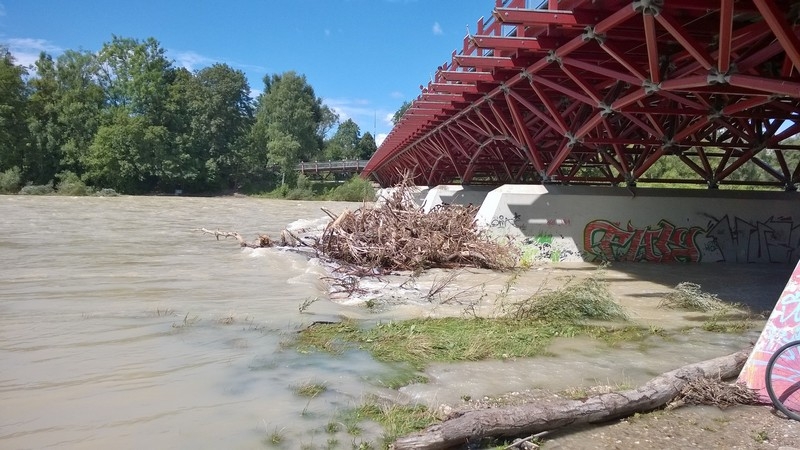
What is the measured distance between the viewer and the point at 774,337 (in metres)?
5.21

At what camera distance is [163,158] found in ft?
231

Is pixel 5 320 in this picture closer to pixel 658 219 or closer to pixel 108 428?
pixel 108 428

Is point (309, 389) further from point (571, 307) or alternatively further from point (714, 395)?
point (571, 307)

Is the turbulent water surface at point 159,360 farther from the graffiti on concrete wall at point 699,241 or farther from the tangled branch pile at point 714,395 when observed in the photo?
the graffiti on concrete wall at point 699,241

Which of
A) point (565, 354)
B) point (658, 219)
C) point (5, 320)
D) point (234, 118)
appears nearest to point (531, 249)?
point (658, 219)

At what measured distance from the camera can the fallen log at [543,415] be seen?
3.95m

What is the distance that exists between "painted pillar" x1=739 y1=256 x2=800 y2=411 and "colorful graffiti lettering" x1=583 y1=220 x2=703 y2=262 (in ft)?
37.1

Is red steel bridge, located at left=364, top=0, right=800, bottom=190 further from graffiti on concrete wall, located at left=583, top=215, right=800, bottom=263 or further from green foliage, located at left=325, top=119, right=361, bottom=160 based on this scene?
green foliage, located at left=325, top=119, right=361, bottom=160

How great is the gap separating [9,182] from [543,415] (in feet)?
224

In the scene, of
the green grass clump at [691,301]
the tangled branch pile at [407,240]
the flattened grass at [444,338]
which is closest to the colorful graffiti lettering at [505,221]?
the tangled branch pile at [407,240]

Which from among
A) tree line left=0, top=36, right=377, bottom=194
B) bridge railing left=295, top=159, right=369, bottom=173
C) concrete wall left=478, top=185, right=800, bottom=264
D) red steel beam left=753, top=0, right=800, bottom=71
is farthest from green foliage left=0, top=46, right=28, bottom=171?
red steel beam left=753, top=0, right=800, bottom=71

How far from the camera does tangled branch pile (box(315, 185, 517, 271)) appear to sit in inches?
538

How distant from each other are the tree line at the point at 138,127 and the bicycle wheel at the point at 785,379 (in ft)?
227

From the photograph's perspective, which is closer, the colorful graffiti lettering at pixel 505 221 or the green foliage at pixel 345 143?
the colorful graffiti lettering at pixel 505 221
